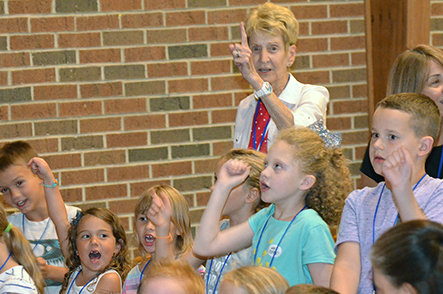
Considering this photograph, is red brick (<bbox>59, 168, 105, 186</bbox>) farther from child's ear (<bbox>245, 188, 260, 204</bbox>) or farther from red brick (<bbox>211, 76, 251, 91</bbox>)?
child's ear (<bbox>245, 188, 260, 204</bbox>)

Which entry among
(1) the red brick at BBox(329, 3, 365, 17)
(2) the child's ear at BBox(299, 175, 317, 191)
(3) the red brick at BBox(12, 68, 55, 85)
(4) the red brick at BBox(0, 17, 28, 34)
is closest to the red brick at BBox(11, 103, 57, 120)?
(3) the red brick at BBox(12, 68, 55, 85)

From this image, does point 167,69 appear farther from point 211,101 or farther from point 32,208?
point 32,208

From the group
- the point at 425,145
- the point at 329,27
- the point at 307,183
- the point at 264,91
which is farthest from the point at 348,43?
the point at 425,145

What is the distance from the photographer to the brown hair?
124 inches

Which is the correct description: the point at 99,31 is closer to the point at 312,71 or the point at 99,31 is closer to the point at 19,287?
the point at 312,71

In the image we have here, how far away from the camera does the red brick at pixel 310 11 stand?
3881 millimetres

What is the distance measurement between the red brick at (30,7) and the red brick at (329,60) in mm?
1740

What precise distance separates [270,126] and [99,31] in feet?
4.72

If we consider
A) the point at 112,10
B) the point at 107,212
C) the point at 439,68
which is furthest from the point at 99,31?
the point at 439,68

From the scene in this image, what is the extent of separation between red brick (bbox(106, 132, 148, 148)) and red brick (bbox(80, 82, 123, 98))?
0.87ft

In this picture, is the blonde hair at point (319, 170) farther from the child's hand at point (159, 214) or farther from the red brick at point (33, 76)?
the red brick at point (33, 76)

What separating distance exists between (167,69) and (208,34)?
35 centimetres

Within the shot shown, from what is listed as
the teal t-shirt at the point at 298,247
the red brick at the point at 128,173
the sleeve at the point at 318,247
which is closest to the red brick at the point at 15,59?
the red brick at the point at 128,173

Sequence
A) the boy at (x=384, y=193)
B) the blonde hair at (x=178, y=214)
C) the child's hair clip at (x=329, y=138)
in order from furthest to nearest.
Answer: the blonde hair at (x=178, y=214) < the child's hair clip at (x=329, y=138) < the boy at (x=384, y=193)
